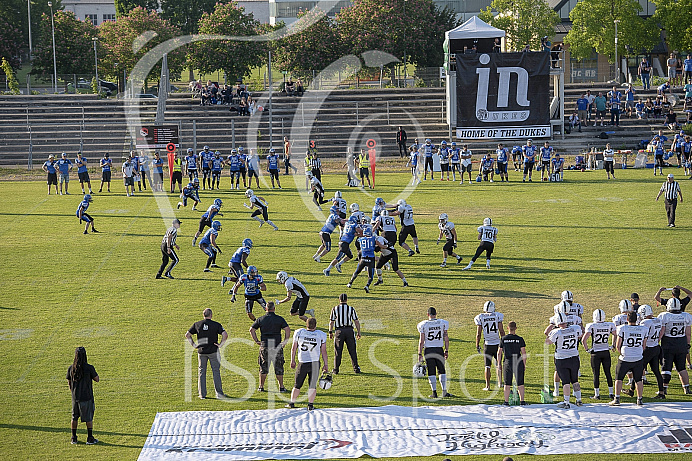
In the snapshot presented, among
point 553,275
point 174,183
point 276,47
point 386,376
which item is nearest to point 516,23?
point 276,47

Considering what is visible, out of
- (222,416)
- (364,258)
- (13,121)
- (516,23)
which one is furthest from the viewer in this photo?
(516,23)

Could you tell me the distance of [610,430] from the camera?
36.1ft

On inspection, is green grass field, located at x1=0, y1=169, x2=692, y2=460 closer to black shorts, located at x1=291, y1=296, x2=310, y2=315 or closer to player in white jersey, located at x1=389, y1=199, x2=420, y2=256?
player in white jersey, located at x1=389, y1=199, x2=420, y2=256

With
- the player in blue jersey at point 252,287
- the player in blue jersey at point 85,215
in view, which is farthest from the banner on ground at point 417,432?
the player in blue jersey at point 85,215

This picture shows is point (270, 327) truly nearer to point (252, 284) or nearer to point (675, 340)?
point (252, 284)

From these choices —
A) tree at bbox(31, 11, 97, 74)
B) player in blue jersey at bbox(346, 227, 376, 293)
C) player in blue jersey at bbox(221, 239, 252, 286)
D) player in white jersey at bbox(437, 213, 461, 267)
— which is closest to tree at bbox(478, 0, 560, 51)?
tree at bbox(31, 11, 97, 74)

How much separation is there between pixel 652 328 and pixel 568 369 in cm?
171

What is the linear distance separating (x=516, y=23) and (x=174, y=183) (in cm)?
3361

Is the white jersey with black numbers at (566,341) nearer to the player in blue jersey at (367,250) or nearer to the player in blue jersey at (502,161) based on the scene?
the player in blue jersey at (367,250)

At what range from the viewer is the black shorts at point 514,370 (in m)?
12.0

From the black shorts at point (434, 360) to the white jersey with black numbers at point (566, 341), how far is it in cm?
175

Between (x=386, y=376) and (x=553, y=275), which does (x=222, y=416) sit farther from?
(x=553, y=275)

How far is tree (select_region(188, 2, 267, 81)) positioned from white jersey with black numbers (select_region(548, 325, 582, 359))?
4708 cm

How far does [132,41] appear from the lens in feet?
201
